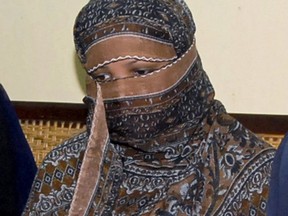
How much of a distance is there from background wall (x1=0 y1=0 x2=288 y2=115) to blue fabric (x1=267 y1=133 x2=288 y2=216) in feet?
3.27

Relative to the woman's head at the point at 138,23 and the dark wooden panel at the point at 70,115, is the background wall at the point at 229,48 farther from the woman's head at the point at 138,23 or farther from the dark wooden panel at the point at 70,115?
A: the woman's head at the point at 138,23

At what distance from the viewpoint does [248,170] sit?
72.1 inches

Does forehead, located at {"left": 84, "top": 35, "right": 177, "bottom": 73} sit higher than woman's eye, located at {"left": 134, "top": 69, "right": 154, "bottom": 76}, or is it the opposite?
forehead, located at {"left": 84, "top": 35, "right": 177, "bottom": 73}

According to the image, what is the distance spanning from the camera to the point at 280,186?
4.31 feet

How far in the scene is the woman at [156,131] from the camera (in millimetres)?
1843

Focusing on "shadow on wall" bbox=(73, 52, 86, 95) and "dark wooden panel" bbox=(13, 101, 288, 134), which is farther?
"shadow on wall" bbox=(73, 52, 86, 95)

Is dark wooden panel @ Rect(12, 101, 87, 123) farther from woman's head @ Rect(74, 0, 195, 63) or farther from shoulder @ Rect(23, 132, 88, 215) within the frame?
woman's head @ Rect(74, 0, 195, 63)

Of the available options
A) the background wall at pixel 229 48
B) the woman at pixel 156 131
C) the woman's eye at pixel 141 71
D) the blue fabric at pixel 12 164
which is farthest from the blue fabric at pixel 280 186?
the background wall at pixel 229 48

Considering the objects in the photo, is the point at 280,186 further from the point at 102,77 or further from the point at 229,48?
the point at 229,48

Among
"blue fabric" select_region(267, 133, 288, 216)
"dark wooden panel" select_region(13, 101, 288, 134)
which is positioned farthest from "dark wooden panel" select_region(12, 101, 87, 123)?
"blue fabric" select_region(267, 133, 288, 216)

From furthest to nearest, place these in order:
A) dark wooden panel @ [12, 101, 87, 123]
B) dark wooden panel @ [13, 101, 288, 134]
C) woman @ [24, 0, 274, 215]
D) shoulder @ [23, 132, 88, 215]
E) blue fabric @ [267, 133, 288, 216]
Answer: dark wooden panel @ [12, 101, 87, 123] < dark wooden panel @ [13, 101, 288, 134] < shoulder @ [23, 132, 88, 215] < woman @ [24, 0, 274, 215] < blue fabric @ [267, 133, 288, 216]

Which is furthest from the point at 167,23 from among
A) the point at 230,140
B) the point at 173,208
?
the point at 173,208

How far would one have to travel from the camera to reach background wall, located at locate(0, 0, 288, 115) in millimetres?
2309

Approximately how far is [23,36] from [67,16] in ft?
0.60
